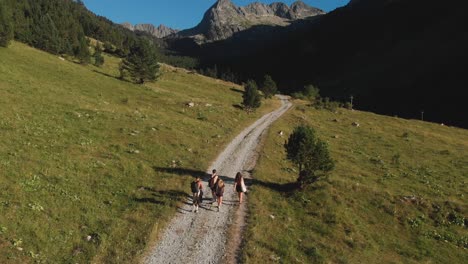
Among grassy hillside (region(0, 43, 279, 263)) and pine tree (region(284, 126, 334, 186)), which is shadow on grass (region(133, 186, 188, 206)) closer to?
grassy hillside (region(0, 43, 279, 263))

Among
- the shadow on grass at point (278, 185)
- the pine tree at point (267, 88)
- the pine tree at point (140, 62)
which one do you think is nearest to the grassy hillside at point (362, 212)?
the shadow on grass at point (278, 185)

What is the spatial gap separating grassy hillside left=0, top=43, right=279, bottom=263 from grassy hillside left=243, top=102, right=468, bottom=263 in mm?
5732

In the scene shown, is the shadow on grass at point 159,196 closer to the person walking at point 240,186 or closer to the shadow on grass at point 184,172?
the person walking at point 240,186

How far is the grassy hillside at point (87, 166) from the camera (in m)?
17.3

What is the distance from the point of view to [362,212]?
26.0m

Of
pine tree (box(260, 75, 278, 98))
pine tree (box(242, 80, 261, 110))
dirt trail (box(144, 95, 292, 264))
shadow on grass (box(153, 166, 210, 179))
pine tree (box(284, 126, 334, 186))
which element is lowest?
dirt trail (box(144, 95, 292, 264))

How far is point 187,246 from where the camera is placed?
60.4ft

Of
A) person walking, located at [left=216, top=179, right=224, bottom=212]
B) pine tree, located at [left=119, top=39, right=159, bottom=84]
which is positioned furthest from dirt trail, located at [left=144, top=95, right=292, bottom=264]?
pine tree, located at [left=119, top=39, right=159, bottom=84]

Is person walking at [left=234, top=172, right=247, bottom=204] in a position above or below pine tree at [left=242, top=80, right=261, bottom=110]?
below

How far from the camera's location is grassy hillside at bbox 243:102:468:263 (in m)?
20.2

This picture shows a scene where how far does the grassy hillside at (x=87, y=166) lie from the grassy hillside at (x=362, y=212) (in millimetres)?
5732

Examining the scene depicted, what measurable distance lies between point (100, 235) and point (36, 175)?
7333 millimetres

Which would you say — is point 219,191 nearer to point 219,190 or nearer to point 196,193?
point 219,190

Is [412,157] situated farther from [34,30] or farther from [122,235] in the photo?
[34,30]
